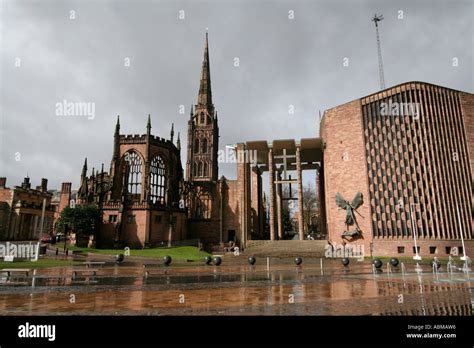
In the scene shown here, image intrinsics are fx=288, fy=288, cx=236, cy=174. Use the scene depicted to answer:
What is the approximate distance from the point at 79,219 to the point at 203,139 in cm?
4028

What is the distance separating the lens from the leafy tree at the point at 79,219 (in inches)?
1389

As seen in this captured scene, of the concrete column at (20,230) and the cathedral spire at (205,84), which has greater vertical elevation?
the cathedral spire at (205,84)

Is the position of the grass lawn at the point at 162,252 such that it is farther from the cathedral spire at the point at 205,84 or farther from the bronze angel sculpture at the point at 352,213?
the cathedral spire at the point at 205,84

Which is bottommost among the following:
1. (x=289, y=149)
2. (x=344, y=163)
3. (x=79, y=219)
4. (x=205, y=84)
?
(x=79, y=219)

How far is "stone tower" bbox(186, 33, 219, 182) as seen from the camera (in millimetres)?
68250

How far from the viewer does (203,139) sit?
7150 centimetres

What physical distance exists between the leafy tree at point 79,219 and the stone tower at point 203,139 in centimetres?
3142

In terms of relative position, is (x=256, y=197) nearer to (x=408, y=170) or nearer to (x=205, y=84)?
(x=408, y=170)

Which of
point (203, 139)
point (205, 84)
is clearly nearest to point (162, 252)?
point (203, 139)

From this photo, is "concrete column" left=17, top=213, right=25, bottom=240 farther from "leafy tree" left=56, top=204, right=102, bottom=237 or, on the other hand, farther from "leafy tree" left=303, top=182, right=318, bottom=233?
"leafy tree" left=303, top=182, right=318, bottom=233

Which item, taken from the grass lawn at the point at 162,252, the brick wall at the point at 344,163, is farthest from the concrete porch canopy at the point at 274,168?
the grass lawn at the point at 162,252

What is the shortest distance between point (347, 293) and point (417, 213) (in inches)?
1151
